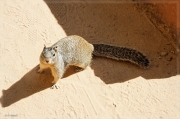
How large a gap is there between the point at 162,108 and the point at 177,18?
1.66m

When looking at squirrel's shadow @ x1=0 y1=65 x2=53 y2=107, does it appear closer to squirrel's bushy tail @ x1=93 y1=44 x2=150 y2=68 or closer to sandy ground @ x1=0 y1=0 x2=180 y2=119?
sandy ground @ x1=0 y1=0 x2=180 y2=119

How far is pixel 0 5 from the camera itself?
5.72m

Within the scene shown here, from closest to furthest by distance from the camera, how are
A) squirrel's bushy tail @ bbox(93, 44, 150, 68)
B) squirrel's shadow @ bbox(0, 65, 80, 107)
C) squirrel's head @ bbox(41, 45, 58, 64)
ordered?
squirrel's head @ bbox(41, 45, 58, 64)
squirrel's shadow @ bbox(0, 65, 80, 107)
squirrel's bushy tail @ bbox(93, 44, 150, 68)

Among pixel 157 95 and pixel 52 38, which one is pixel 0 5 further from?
pixel 157 95

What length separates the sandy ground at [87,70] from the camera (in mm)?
4312

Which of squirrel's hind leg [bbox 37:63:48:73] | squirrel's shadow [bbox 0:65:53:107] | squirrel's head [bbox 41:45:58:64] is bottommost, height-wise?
squirrel's shadow [bbox 0:65:53:107]

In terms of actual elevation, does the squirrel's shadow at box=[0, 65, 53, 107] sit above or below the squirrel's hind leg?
below

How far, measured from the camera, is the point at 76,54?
462 centimetres

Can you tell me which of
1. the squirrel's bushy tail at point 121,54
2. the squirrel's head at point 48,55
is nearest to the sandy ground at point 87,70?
the squirrel's bushy tail at point 121,54

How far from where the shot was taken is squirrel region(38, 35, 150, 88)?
4272 mm

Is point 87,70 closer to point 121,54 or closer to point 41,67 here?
point 121,54

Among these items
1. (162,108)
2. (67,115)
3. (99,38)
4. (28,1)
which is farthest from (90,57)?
(28,1)

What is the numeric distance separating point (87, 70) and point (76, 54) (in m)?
0.38

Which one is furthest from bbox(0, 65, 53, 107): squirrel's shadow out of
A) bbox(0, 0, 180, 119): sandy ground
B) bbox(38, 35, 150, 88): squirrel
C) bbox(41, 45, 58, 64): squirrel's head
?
bbox(41, 45, 58, 64): squirrel's head
